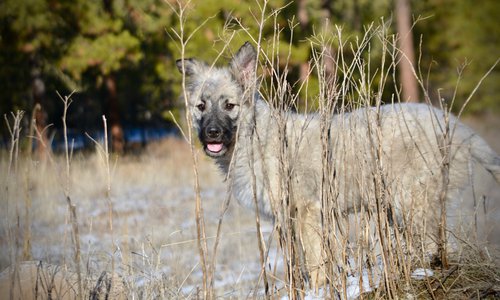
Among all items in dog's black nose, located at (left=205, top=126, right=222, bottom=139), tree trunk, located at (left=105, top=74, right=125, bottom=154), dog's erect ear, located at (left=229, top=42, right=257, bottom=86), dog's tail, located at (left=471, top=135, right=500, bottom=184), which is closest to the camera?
dog's tail, located at (left=471, top=135, right=500, bottom=184)

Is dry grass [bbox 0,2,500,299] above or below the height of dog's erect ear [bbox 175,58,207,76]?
below

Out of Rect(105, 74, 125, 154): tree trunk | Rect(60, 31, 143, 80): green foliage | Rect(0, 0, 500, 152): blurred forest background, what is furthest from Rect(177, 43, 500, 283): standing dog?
Rect(105, 74, 125, 154): tree trunk

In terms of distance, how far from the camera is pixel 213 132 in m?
4.63

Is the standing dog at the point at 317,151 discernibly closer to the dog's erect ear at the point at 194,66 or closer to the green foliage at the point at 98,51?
the dog's erect ear at the point at 194,66

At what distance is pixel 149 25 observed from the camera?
50.3 feet

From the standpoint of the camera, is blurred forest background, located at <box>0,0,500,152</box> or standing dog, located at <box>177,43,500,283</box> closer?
standing dog, located at <box>177,43,500,283</box>

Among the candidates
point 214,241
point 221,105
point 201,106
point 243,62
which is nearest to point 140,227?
point 214,241

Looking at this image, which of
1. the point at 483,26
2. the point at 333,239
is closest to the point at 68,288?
the point at 333,239

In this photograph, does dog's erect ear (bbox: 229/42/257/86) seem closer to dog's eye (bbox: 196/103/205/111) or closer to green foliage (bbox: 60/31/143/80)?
dog's eye (bbox: 196/103/205/111)

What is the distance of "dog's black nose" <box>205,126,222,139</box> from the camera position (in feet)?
15.2

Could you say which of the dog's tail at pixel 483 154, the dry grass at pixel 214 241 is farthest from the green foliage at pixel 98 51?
the dog's tail at pixel 483 154

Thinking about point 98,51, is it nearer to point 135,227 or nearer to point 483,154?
point 135,227

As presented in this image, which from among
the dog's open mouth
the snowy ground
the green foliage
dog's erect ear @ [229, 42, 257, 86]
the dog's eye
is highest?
the green foliage

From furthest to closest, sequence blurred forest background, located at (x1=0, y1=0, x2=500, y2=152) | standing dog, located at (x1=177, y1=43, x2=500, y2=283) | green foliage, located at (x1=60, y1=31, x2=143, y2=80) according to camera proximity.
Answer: green foliage, located at (x1=60, y1=31, x2=143, y2=80), blurred forest background, located at (x1=0, y1=0, x2=500, y2=152), standing dog, located at (x1=177, y1=43, x2=500, y2=283)
